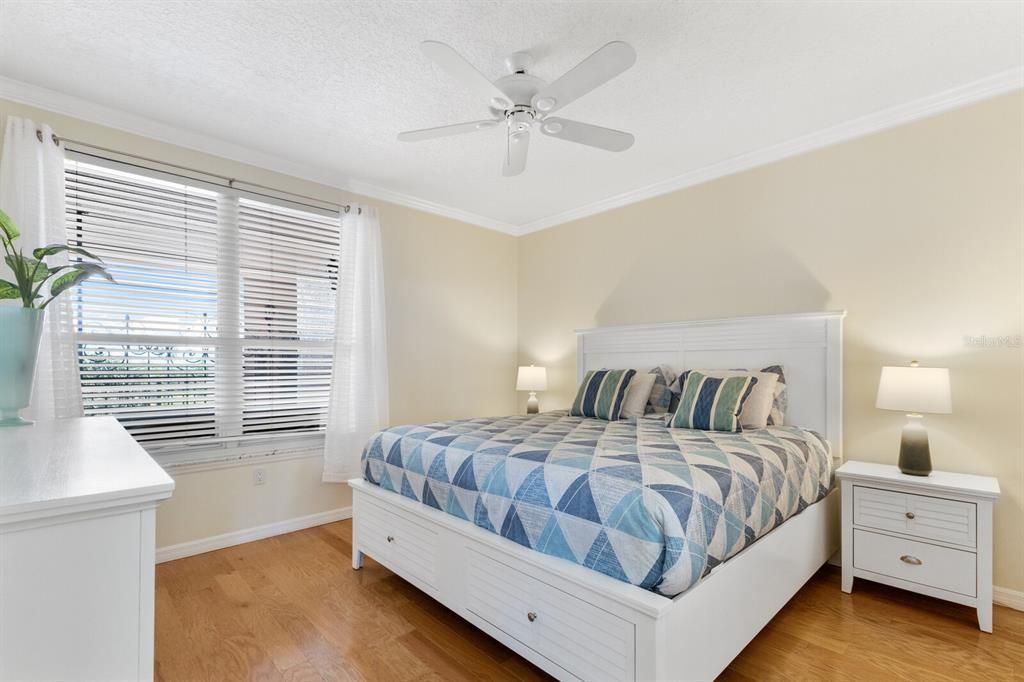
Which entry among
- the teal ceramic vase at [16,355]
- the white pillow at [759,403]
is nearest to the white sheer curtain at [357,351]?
the teal ceramic vase at [16,355]

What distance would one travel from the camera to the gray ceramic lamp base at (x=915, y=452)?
240 cm

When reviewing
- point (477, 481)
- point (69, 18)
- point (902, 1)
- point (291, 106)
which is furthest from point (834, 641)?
point (69, 18)

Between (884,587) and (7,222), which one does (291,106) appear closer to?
(7,222)

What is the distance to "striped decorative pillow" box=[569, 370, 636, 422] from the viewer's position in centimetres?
328

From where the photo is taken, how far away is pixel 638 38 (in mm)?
2129

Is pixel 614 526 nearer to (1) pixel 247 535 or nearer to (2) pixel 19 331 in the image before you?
(2) pixel 19 331

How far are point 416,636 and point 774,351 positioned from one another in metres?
2.65

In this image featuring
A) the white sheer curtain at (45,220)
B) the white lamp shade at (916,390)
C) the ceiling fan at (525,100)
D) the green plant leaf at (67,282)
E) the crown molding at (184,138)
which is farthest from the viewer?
the crown molding at (184,138)

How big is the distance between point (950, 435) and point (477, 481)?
2501 mm

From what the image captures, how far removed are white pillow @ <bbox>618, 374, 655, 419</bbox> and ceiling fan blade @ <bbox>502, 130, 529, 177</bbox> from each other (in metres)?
1.67

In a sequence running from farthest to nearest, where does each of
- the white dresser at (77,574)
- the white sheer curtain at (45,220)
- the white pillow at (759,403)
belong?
1. the white pillow at (759,403)
2. the white sheer curtain at (45,220)
3. the white dresser at (77,574)

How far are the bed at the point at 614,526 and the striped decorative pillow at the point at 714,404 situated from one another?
0.14 meters

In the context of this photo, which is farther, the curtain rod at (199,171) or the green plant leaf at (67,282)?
the curtain rod at (199,171)

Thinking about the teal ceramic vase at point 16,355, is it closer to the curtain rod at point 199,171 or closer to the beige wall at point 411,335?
the beige wall at point 411,335
